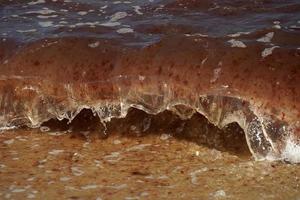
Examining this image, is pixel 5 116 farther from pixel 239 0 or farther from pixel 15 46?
pixel 239 0

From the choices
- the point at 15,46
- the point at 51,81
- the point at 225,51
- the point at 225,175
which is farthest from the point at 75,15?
the point at 225,175

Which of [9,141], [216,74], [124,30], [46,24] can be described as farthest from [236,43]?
[46,24]

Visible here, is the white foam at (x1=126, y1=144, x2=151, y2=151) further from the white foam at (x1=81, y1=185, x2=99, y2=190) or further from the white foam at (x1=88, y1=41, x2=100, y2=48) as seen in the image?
the white foam at (x1=88, y1=41, x2=100, y2=48)

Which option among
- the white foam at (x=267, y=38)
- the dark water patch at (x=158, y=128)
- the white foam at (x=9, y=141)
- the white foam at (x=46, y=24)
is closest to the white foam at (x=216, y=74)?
the dark water patch at (x=158, y=128)

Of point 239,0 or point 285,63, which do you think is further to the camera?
point 239,0

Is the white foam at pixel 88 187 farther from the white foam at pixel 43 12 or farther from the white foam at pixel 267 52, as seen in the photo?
the white foam at pixel 43 12
